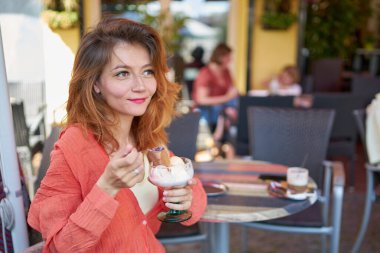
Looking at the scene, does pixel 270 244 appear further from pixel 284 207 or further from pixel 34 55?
pixel 34 55

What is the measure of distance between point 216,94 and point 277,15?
261 centimetres

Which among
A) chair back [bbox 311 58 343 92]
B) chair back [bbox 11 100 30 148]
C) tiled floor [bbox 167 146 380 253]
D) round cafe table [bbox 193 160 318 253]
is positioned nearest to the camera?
round cafe table [bbox 193 160 318 253]

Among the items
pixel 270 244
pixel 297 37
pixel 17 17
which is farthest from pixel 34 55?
pixel 297 37

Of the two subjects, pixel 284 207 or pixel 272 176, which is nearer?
pixel 284 207

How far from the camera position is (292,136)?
9.44 feet

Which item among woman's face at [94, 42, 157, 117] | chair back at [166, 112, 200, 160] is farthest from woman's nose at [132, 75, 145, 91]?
chair back at [166, 112, 200, 160]

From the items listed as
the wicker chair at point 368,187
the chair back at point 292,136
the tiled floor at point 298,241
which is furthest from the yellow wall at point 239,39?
the chair back at point 292,136

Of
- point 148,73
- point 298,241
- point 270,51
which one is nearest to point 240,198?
point 148,73

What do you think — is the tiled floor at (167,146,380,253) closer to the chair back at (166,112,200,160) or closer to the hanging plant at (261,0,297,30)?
the chair back at (166,112,200,160)

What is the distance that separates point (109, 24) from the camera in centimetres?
137

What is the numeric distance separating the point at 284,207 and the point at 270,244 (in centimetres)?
148

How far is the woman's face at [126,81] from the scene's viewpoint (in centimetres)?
132

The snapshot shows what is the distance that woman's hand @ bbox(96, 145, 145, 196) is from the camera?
42.9 inches

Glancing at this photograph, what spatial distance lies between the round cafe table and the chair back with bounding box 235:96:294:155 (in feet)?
3.84
